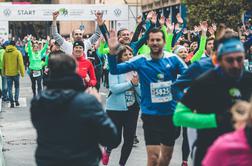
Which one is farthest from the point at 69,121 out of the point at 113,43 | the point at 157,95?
the point at 157,95

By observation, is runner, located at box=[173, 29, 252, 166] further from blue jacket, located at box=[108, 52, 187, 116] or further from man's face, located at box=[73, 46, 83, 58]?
man's face, located at box=[73, 46, 83, 58]

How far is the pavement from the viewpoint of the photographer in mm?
9883

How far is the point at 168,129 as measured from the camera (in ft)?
24.4

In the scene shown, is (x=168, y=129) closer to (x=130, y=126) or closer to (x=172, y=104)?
(x=172, y=104)

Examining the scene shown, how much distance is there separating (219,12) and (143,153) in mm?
22569

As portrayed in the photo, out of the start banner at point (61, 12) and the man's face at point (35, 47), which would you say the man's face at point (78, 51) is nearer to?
the man's face at point (35, 47)

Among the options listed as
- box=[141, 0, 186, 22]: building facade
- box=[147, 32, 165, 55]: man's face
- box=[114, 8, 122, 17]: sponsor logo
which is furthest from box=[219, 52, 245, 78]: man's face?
box=[141, 0, 186, 22]: building facade

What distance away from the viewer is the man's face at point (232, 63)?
14.6ft

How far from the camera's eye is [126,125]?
8.96 meters

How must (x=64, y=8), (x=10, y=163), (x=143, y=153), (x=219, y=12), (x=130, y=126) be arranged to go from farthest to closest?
(x=64, y=8), (x=219, y=12), (x=143, y=153), (x=10, y=163), (x=130, y=126)

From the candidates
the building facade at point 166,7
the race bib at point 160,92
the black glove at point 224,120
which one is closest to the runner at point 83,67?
the race bib at point 160,92

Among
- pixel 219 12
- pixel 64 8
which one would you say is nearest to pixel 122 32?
pixel 219 12

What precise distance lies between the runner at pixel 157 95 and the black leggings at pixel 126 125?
4.57ft

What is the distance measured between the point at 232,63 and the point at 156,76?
2993mm
